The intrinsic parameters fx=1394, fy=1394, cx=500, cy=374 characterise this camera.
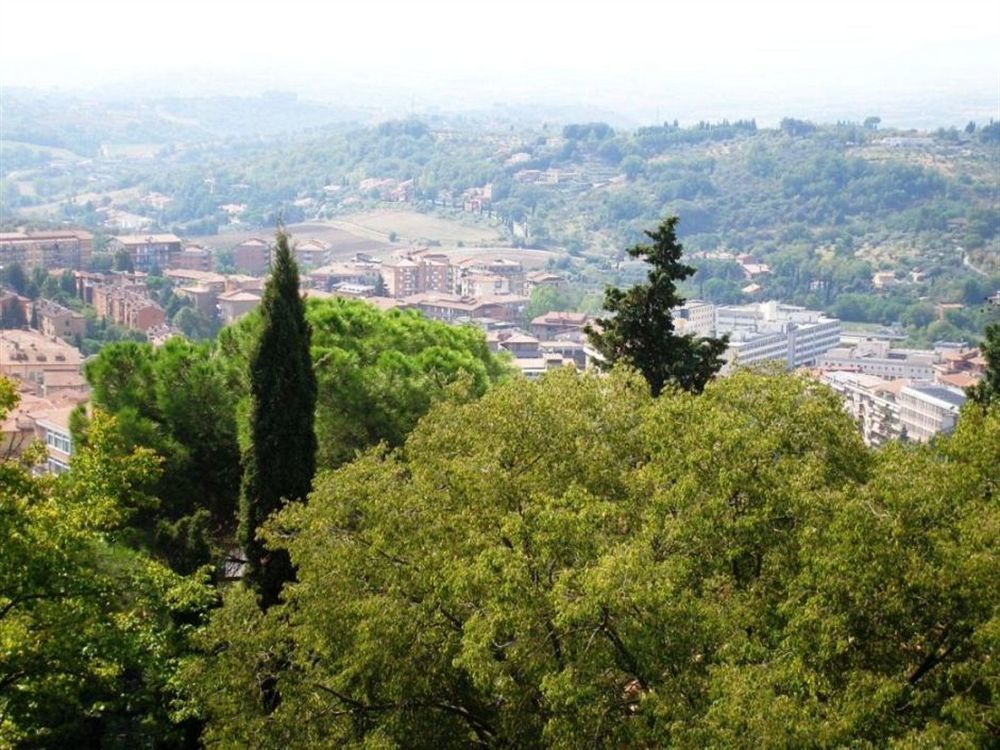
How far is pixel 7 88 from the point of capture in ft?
574

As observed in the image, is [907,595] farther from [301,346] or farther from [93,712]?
[301,346]

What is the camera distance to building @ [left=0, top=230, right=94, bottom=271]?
222 ft

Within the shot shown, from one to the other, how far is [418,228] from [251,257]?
21.8m

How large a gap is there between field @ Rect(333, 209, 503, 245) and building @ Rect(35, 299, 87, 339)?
44.6m

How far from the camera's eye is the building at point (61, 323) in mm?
53375

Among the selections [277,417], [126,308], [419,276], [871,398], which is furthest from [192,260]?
[277,417]

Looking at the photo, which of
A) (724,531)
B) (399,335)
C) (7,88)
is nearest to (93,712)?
(724,531)

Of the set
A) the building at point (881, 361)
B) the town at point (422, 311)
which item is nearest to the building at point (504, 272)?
the town at point (422, 311)

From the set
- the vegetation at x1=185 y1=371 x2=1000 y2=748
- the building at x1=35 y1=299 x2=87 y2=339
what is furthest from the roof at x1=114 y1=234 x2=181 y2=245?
the vegetation at x1=185 y1=371 x2=1000 y2=748

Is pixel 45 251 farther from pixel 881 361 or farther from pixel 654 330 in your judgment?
pixel 654 330

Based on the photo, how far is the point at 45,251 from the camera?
68.1 metres

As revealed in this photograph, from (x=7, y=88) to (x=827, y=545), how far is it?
602 ft

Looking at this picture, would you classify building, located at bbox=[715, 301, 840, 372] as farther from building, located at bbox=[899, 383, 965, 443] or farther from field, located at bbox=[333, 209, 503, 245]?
field, located at bbox=[333, 209, 503, 245]

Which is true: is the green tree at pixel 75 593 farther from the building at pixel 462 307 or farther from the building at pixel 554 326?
the building at pixel 462 307
